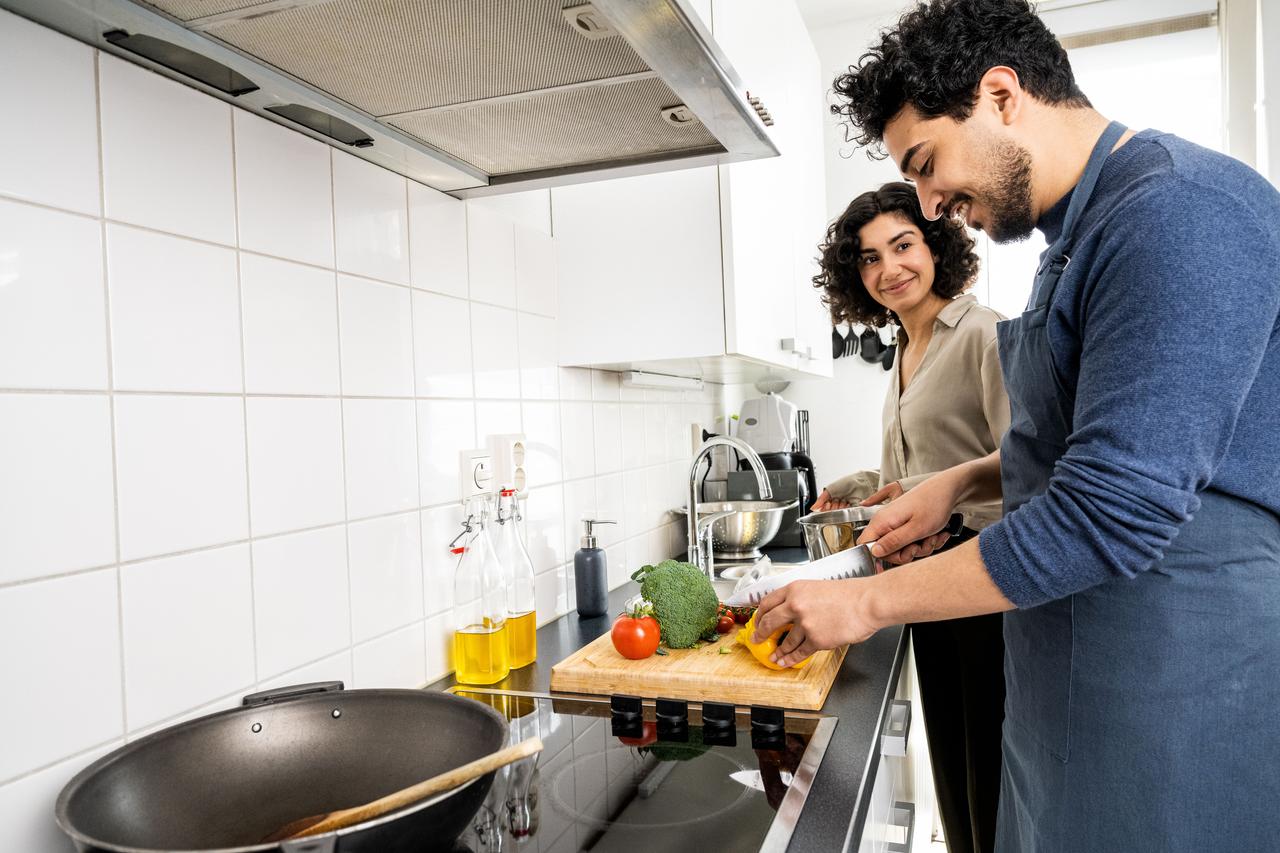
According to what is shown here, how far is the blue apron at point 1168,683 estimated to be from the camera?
84 centimetres

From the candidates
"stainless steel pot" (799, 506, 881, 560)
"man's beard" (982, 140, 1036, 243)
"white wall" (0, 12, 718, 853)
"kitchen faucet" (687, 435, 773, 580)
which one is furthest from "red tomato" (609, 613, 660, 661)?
"man's beard" (982, 140, 1036, 243)

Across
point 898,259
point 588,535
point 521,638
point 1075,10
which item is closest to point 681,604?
point 521,638

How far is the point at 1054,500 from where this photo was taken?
80cm

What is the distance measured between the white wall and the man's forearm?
2.13 feet

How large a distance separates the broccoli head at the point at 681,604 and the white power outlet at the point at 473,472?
306 mm

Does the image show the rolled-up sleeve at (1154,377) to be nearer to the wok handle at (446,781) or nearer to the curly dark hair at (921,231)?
the wok handle at (446,781)

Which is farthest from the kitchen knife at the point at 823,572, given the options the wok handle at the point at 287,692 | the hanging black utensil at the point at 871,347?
the hanging black utensil at the point at 871,347

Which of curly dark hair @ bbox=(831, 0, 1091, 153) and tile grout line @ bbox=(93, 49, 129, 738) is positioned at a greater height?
curly dark hair @ bbox=(831, 0, 1091, 153)

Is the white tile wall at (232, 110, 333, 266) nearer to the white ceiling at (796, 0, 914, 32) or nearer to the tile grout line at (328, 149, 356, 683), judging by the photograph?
the tile grout line at (328, 149, 356, 683)

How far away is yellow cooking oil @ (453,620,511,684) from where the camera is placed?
1.25 metres

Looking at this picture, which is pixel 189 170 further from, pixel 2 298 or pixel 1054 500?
pixel 1054 500

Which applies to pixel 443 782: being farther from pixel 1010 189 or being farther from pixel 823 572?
pixel 1010 189

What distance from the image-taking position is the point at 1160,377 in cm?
72

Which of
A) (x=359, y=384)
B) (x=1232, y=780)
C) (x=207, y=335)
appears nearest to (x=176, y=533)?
(x=207, y=335)
